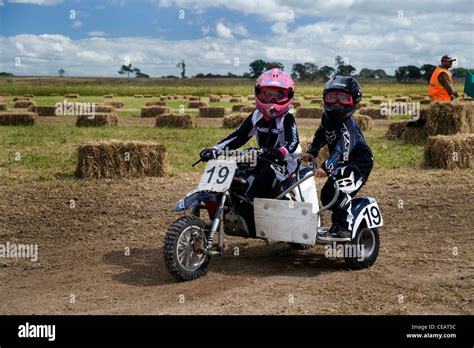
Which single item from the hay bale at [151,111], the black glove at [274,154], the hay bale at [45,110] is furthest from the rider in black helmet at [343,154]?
the hay bale at [45,110]

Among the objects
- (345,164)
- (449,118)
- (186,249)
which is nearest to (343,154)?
(345,164)

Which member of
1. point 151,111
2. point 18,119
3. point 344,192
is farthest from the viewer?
point 151,111

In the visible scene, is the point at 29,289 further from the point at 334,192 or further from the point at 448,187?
the point at 448,187

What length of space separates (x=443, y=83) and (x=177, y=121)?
10.3 meters

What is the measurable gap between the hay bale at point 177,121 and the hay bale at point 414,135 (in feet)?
27.0

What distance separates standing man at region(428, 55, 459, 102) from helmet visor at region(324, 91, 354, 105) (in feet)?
31.3

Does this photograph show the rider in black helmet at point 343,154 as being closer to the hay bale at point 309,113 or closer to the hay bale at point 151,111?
the hay bale at point 309,113

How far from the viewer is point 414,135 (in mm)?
17750

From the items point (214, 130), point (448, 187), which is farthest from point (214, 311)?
point (214, 130)

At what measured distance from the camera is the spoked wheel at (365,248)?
6.99m

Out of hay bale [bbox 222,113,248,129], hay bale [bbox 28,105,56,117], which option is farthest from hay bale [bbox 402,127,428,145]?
hay bale [bbox 28,105,56,117]

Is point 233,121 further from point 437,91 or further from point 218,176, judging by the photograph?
point 218,176

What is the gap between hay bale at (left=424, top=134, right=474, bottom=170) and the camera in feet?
42.6

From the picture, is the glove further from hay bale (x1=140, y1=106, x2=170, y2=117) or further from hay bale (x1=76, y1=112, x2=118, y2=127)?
hay bale (x1=140, y1=106, x2=170, y2=117)
